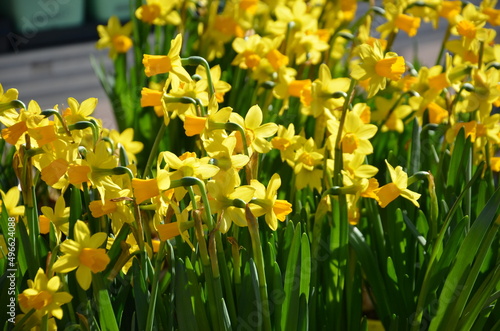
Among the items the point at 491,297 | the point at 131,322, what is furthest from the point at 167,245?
the point at 491,297

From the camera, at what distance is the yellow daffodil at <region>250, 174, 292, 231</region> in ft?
3.05

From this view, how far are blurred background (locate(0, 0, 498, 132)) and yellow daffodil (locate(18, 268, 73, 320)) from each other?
307cm

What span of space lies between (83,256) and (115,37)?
1.34 m

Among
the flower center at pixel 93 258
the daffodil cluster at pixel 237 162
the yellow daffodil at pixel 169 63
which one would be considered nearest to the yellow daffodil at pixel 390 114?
the daffodil cluster at pixel 237 162

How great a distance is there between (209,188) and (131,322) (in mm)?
321

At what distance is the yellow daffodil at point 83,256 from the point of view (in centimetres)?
91

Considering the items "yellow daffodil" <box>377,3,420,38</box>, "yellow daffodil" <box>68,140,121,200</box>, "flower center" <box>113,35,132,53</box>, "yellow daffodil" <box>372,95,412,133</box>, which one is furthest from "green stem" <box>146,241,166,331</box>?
"flower center" <box>113,35,132,53</box>

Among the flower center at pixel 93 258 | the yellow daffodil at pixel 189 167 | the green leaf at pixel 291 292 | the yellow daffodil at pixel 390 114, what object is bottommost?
the yellow daffodil at pixel 390 114

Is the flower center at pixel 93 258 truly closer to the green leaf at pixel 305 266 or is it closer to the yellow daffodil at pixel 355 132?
the green leaf at pixel 305 266

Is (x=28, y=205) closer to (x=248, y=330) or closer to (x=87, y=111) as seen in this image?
(x=87, y=111)

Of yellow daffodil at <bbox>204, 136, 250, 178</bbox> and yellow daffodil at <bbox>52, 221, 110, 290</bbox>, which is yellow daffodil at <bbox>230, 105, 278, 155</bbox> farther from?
yellow daffodil at <bbox>52, 221, 110, 290</bbox>

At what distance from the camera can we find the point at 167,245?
107cm

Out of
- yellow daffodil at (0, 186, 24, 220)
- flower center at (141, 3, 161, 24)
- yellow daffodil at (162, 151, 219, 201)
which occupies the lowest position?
flower center at (141, 3, 161, 24)

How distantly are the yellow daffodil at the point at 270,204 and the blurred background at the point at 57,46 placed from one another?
3.09 meters
